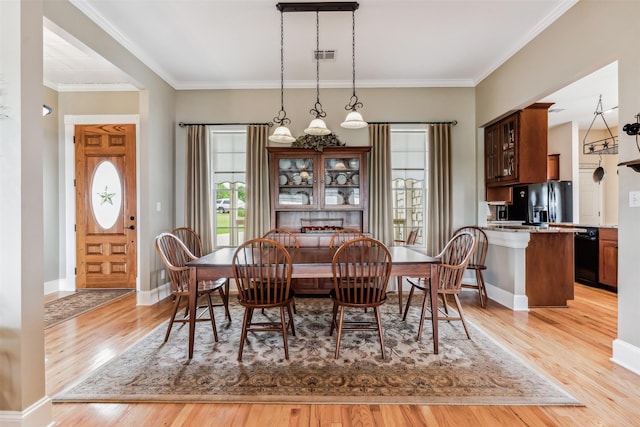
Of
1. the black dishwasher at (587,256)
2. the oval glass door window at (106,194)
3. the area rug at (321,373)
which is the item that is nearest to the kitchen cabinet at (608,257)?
the black dishwasher at (587,256)

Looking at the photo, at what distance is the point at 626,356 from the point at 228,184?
464 centimetres

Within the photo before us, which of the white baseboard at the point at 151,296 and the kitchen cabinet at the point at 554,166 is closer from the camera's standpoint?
the white baseboard at the point at 151,296

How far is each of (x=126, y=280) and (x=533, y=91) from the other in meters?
5.75

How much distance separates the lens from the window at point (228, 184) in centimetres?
483

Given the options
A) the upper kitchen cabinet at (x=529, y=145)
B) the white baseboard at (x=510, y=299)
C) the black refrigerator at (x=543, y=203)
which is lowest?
the white baseboard at (x=510, y=299)

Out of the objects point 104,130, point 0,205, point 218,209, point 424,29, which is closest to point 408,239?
point 424,29

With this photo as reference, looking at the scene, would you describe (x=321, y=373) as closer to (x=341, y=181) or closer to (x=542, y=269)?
(x=341, y=181)

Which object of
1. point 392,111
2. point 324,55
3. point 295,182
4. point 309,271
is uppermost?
point 324,55

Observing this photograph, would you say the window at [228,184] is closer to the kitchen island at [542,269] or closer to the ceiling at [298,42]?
the ceiling at [298,42]

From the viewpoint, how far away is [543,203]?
5582 millimetres

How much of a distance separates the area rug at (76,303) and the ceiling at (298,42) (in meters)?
2.72

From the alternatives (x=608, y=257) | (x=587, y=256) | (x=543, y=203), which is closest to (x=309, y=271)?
(x=608, y=257)

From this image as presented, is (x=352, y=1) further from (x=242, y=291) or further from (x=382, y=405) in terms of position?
(x=382, y=405)

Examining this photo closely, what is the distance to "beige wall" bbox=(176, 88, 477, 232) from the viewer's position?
15.4 feet
